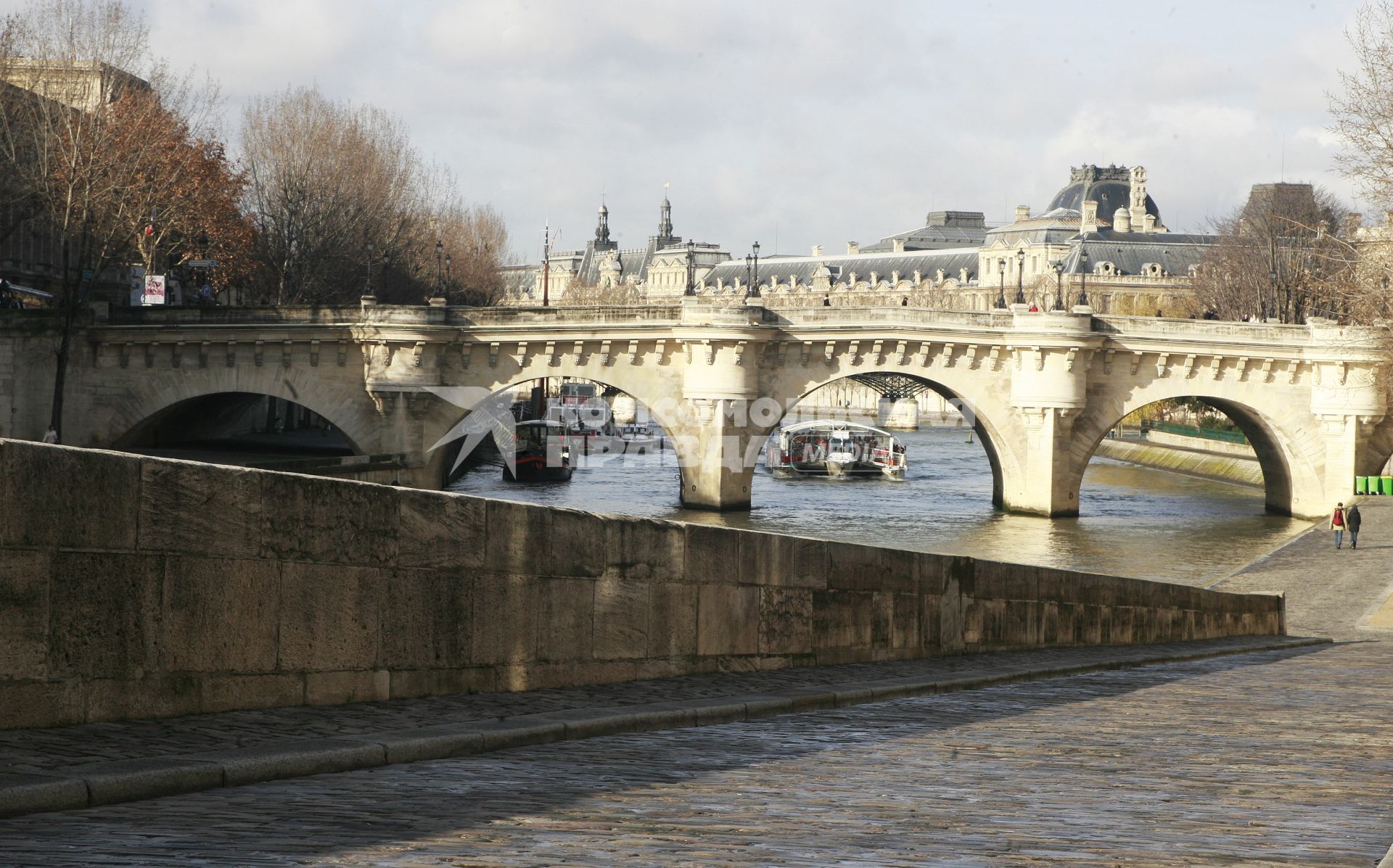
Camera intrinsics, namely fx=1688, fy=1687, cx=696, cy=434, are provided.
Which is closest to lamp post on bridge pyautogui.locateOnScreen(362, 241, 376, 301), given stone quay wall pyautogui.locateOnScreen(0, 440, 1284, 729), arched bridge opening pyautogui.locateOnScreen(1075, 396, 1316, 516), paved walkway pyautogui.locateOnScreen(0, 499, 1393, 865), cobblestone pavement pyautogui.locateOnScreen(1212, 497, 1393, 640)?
arched bridge opening pyautogui.locateOnScreen(1075, 396, 1316, 516)

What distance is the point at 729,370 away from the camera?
52.3m

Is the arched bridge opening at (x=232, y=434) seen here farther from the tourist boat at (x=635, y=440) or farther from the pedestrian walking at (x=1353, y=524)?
the pedestrian walking at (x=1353, y=524)

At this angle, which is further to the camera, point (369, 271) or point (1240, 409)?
point (369, 271)

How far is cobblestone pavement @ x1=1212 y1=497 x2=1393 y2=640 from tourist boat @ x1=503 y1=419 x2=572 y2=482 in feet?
98.9

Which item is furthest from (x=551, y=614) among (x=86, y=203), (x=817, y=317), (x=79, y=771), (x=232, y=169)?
(x=232, y=169)

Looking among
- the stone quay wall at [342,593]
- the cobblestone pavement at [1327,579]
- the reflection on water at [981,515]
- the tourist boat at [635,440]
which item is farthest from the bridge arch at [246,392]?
the stone quay wall at [342,593]

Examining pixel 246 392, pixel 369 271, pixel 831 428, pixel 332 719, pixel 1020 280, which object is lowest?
pixel 332 719

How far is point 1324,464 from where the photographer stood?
5434 cm

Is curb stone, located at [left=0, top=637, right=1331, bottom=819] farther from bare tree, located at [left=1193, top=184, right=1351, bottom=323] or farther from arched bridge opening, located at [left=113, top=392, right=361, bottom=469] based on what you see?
bare tree, located at [left=1193, top=184, right=1351, bottom=323]

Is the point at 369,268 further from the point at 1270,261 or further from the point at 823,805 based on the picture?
the point at 823,805

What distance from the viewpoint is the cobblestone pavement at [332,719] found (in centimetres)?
790

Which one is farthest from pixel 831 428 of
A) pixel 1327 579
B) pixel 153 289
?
pixel 1327 579

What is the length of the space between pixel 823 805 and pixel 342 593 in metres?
3.47

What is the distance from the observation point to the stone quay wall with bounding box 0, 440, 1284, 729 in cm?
831
